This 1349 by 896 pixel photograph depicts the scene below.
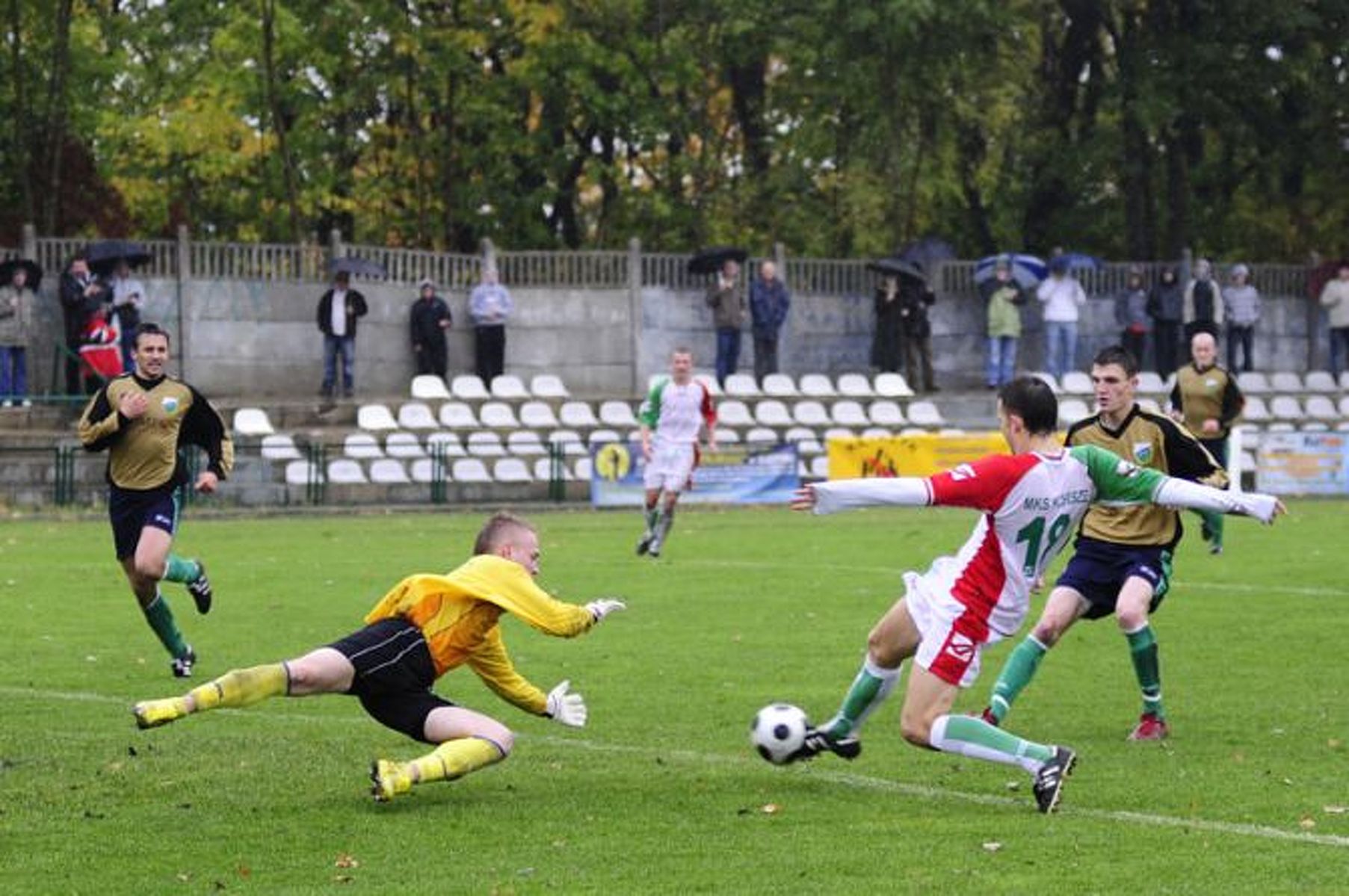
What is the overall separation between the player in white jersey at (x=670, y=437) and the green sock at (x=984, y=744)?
14538 millimetres

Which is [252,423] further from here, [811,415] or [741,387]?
[811,415]

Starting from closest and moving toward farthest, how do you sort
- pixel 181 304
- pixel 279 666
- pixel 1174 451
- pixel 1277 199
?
1. pixel 279 666
2. pixel 1174 451
3. pixel 181 304
4. pixel 1277 199

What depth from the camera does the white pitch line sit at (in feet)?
30.7

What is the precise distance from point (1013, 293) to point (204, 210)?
60.6 ft

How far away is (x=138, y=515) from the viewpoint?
50.2 ft

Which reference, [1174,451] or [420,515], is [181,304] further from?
[1174,451]

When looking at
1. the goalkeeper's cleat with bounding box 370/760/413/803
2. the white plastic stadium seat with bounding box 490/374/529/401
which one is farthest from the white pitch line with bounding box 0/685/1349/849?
the white plastic stadium seat with bounding box 490/374/529/401

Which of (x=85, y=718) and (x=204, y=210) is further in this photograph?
(x=204, y=210)

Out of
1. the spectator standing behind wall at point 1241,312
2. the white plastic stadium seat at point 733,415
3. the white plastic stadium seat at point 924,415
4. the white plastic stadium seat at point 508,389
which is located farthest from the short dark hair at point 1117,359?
the spectator standing behind wall at point 1241,312

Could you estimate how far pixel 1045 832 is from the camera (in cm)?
938

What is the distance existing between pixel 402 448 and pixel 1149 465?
22.6 m

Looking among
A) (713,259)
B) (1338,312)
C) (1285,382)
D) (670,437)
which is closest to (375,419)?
(713,259)

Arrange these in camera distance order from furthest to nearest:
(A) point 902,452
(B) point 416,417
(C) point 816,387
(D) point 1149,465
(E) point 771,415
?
(C) point 816,387 < (E) point 771,415 < (B) point 416,417 < (A) point 902,452 < (D) point 1149,465

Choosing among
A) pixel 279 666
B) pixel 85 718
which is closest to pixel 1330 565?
pixel 85 718
